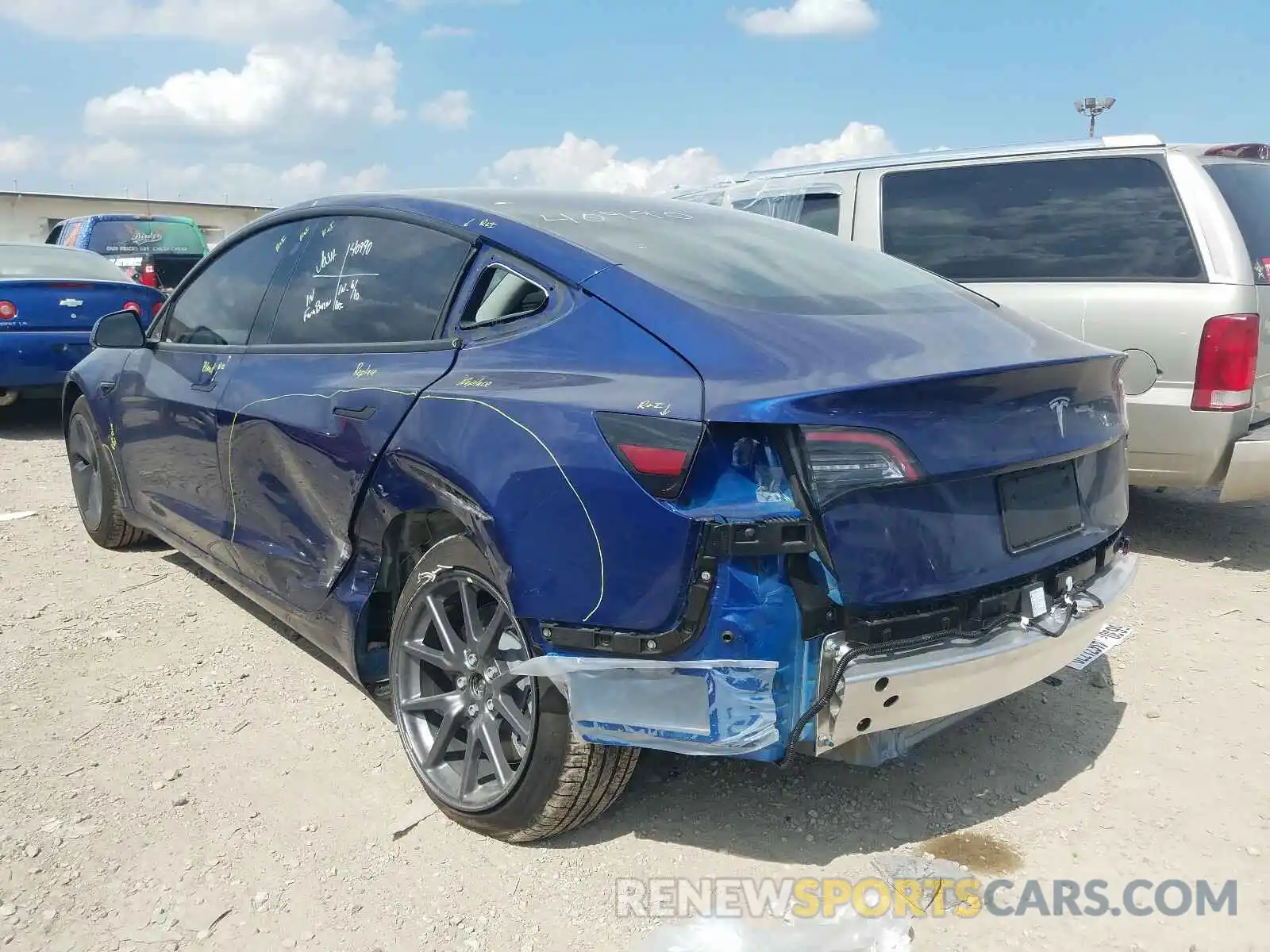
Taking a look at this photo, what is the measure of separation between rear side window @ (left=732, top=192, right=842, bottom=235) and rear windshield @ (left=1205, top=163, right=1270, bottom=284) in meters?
1.93

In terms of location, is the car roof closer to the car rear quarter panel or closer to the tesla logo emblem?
the car rear quarter panel

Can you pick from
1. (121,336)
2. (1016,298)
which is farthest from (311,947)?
(1016,298)

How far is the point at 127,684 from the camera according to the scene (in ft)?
11.7

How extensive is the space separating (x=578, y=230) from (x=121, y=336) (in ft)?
8.23

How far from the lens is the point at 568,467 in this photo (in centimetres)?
219

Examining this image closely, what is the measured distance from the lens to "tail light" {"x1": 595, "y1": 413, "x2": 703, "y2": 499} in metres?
2.06

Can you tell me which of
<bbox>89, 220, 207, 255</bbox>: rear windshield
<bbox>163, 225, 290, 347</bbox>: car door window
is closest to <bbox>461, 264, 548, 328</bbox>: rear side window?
<bbox>163, 225, 290, 347</bbox>: car door window

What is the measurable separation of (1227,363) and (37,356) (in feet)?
25.6

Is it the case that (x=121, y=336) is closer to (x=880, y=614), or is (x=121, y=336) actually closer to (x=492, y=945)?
(x=492, y=945)

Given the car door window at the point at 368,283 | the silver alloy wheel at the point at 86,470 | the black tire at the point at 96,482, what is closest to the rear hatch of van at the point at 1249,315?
the car door window at the point at 368,283

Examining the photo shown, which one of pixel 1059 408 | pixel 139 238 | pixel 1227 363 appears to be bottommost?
pixel 1227 363

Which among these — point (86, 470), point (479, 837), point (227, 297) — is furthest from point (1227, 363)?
point (86, 470)

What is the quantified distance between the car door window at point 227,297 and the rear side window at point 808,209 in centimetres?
298

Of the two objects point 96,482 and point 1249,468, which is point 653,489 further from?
point 96,482
